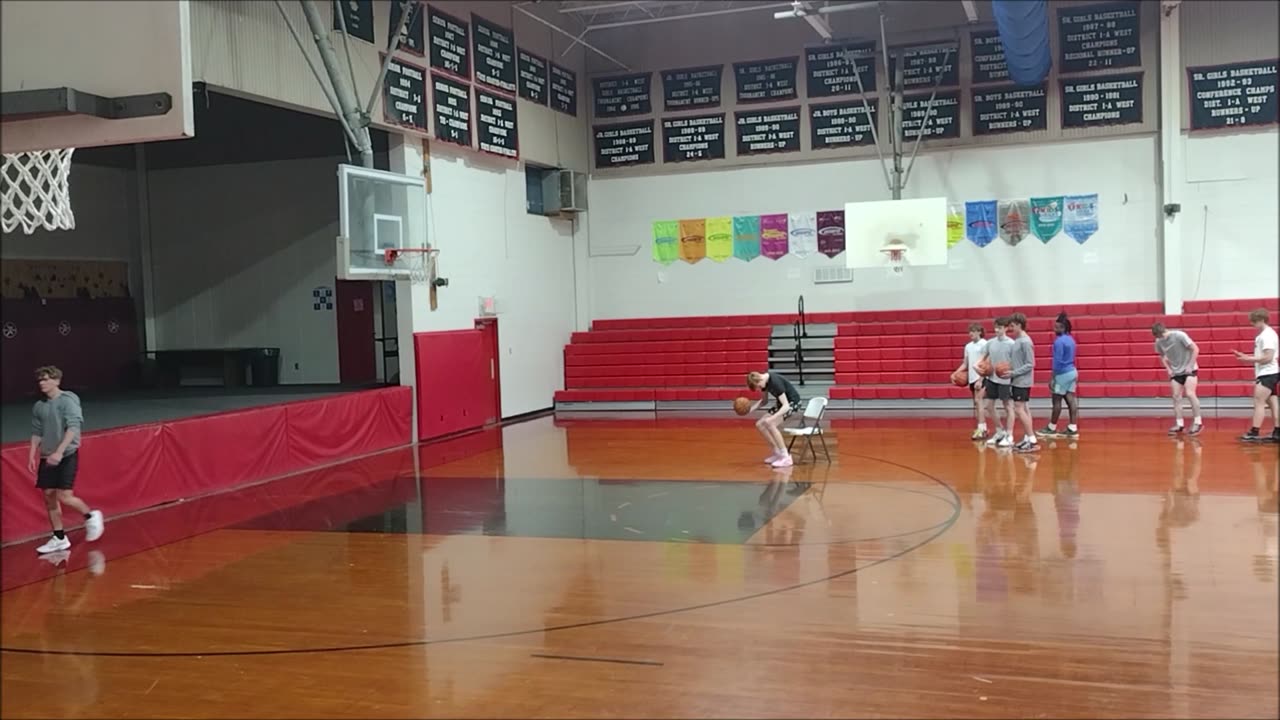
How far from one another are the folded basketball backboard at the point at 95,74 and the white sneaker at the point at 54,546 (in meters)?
6.12

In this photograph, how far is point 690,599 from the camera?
6738 mm

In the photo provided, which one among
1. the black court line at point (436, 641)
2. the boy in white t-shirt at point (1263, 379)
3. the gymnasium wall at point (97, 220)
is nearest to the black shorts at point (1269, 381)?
the boy in white t-shirt at point (1263, 379)

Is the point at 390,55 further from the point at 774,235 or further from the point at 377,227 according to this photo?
the point at 774,235

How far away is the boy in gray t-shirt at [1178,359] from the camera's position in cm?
1027

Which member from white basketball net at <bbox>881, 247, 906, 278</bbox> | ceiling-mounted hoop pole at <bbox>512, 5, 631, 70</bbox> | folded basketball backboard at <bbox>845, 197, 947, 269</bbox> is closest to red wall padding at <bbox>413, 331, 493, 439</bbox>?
ceiling-mounted hoop pole at <bbox>512, 5, 631, 70</bbox>

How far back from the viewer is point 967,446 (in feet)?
44.0

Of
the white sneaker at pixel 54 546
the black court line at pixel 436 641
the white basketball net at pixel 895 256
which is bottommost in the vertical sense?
the black court line at pixel 436 641

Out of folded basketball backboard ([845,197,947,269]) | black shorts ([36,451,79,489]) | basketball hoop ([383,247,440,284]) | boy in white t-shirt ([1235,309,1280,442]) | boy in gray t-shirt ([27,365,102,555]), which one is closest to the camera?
boy in gray t-shirt ([27,365,102,555])

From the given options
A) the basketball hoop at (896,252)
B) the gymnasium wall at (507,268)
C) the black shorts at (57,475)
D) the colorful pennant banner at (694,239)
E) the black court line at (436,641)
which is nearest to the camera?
the black court line at (436,641)

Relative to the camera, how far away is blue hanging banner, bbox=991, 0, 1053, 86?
14.0 meters

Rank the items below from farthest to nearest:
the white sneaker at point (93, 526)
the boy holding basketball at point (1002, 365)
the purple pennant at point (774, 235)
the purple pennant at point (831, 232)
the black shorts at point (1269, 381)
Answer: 1. the purple pennant at point (774, 235)
2. the purple pennant at point (831, 232)
3. the boy holding basketball at point (1002, 365)
4. the black shorts at point (1269, 381)
5. the white sneaker at point (93, 526)

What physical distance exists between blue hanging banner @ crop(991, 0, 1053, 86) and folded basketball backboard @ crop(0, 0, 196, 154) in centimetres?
1251

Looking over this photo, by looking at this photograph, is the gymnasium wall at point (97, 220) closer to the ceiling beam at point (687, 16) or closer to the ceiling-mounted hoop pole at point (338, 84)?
the ceiling-mounted hoop pole at point (338, 84)

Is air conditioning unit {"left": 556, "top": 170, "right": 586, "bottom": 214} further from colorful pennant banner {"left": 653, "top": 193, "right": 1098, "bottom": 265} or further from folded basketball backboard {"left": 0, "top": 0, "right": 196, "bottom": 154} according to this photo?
folded basketball backboard {"left": 0, "top": 0, "right": 196, "bottom": 154}
